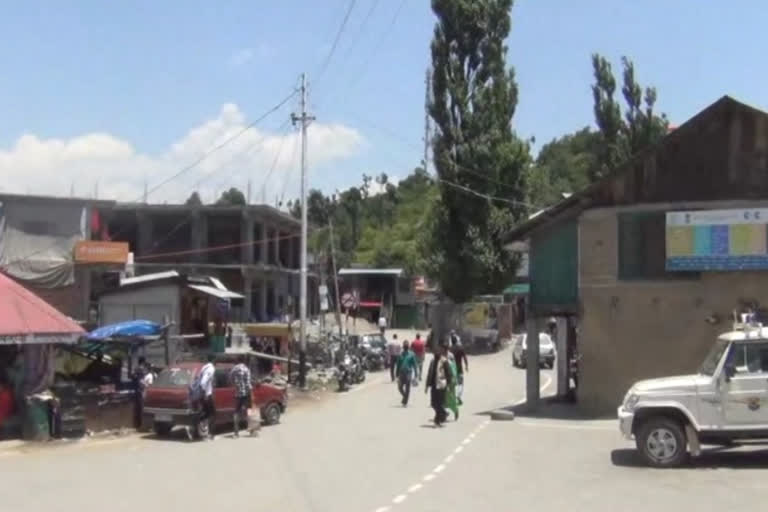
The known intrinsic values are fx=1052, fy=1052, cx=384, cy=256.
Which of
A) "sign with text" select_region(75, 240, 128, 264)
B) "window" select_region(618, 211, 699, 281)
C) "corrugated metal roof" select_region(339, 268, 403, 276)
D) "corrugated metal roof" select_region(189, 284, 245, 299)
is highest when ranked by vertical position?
"corrugated metal roof" select_region(339, 268, 403, 276)

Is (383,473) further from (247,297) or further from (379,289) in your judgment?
(379,289)

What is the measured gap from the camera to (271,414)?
2758 cm

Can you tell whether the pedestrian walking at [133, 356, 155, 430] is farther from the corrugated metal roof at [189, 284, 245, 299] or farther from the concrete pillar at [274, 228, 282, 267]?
the concrete pillar at [274, 228, 282, 267]

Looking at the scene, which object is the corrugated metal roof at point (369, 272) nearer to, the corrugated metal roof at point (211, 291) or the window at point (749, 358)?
the corrugated metal roof at point (211, 291)

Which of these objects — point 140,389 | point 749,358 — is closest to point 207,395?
point 140,389

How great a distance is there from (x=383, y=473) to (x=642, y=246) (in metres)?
12.8

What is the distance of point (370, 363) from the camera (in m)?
48.2

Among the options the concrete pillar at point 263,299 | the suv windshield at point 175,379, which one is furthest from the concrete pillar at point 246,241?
the suv windshield at point 175,379

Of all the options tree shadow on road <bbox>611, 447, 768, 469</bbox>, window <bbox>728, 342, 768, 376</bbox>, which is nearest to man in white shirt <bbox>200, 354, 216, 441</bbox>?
tree shadow on road <bbox>611, 447, 768, 469</bbox>

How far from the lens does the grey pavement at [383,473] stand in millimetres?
13797

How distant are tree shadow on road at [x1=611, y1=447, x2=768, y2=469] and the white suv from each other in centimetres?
38

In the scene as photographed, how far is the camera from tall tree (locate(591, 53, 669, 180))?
192ft

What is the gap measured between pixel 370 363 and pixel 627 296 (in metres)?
22.6

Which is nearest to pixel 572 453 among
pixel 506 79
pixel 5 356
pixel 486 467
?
pixel 486 467
